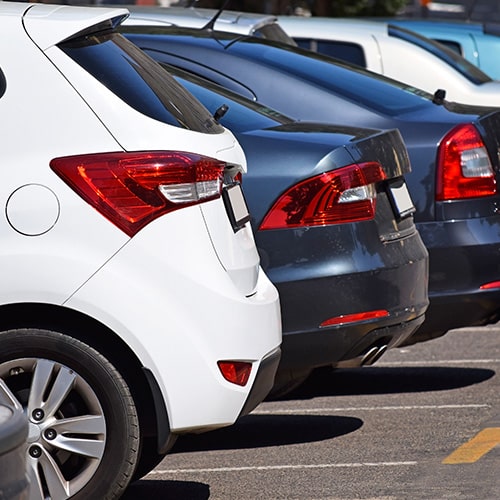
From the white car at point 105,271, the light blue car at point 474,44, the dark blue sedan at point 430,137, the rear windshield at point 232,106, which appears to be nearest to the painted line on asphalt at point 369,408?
the dark blue sedan at point 430,137

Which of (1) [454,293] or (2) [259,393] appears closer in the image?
(2) [259,393]

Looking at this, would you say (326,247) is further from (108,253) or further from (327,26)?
(327,26)

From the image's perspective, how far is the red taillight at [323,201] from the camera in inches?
A: 250

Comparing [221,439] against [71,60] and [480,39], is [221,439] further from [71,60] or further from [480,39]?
[480,39]

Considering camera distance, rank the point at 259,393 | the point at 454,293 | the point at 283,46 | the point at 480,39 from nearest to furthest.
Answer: the point at 259,393 → the point at 454,293 → the point at 283,46 → the point at 480,39

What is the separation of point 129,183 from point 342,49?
7.45m

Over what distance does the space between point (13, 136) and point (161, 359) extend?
845mm

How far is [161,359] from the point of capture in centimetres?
514

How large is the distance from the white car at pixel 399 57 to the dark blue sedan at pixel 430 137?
3.89 metres

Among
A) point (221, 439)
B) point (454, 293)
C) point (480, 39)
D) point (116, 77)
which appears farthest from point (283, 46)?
point (480, 39)

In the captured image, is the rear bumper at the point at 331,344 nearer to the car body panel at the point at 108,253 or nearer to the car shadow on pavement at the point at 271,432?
the car shadow on pavement at the point at 271,432

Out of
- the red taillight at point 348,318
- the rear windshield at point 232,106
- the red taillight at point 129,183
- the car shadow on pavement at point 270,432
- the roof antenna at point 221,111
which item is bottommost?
the car shadow on pavement at point 270,432

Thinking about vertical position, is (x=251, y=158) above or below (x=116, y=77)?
below

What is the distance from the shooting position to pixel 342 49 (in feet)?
40.6
